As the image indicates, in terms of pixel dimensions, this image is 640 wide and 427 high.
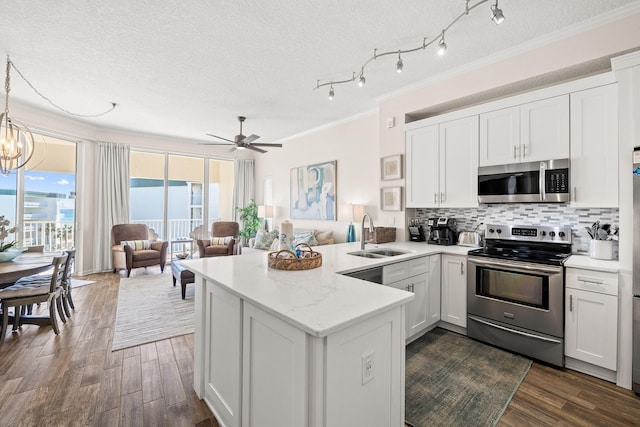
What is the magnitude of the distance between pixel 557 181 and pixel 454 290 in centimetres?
139

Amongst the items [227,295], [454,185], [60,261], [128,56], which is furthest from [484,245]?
[60,261]

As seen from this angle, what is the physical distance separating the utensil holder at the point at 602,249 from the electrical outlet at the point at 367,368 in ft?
8.00

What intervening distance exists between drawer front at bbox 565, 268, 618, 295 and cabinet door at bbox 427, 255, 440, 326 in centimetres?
106

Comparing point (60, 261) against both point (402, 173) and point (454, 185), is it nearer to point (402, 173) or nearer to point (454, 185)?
point (402, 173)

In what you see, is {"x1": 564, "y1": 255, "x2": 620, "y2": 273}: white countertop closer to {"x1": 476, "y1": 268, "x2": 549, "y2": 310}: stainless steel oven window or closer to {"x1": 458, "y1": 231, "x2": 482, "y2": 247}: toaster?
{"x1": 476, "y1": 268, "x2": 549, "y2": 310}: stainless steel oven window

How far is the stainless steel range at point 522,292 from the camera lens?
2328mm

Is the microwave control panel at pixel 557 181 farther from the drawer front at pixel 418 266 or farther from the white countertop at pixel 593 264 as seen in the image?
the drawer front at pixel 418 266

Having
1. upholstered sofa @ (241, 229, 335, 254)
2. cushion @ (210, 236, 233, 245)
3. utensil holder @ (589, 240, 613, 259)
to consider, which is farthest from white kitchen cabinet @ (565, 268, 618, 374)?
cushion @ (210, 236, 233, 245)

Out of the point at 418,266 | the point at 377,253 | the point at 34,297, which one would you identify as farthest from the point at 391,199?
the point at 34,297

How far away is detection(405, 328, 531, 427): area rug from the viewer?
1.82 meters

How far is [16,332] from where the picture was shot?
2984 millimetres

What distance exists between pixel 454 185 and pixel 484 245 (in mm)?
766

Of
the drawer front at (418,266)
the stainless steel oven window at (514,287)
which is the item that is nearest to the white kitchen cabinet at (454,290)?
the stainless steel oven window at (514,287)

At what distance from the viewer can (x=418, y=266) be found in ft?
9.20
